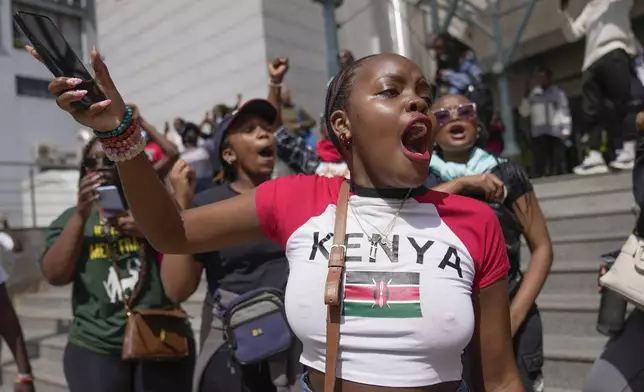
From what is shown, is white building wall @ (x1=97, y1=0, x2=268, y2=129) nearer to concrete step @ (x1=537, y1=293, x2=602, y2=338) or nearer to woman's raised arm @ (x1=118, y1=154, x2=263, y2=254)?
concrete step @ (x1=537, y1=293, x2=602, y2=338)

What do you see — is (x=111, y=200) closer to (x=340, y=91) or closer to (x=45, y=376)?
(x=340, y=91)

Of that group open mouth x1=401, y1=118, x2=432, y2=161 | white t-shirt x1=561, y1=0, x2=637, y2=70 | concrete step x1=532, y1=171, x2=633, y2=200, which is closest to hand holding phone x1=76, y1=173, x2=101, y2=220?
open mouth x1=401, y1=118, x2=432, y2=161

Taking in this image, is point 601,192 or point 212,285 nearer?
point 212,285

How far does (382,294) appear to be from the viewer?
4.52ft

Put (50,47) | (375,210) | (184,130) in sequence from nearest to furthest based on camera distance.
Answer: (50,47) → (375,210) → (184,130)

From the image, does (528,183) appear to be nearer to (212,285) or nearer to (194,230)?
(212,285)

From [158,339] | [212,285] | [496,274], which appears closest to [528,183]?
[496,274]

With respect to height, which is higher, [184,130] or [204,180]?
[184,130]

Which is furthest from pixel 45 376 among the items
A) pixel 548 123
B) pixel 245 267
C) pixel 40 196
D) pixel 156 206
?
pixel 548 123

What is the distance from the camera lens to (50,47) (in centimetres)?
133

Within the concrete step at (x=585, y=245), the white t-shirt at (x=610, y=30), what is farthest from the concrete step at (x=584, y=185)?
the white t-shirt at (x=610, y=30)

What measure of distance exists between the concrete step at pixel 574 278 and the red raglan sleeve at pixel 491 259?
280 cm

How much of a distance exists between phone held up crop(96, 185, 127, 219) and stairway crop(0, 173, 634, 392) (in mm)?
2609

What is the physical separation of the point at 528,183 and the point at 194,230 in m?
1.58
